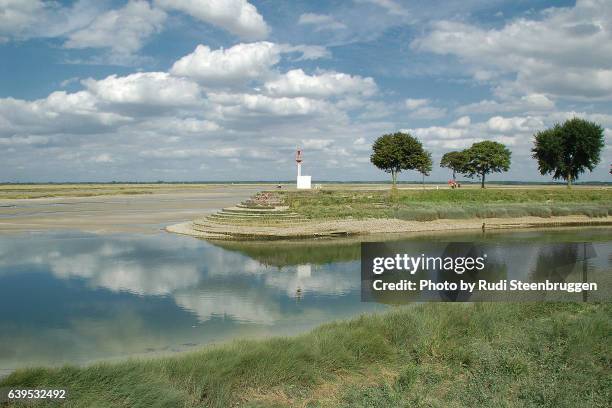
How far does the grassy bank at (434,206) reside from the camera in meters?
38.0

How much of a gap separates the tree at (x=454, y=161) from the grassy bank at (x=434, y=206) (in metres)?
25.1

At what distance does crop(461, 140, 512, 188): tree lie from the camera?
72750 mm

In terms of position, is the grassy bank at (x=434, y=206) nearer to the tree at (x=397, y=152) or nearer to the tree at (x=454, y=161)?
the tree at (x=397, y=152)

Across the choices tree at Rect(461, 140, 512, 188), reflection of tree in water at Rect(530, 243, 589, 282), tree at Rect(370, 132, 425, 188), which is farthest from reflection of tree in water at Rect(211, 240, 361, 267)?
tree at Rect(461, 140, 512, 188)

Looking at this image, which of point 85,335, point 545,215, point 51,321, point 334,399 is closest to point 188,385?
point 334,399

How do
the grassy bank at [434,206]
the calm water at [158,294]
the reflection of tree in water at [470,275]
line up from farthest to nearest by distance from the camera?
1. the grassy bank at [434,206]
2. the reflection of tree in water at [470,275]
3. the calm water at [158,294]

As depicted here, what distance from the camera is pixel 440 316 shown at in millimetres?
11320

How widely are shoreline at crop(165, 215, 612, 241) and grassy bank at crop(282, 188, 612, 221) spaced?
27.7 inches

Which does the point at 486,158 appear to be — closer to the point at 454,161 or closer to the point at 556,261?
the point at 454,161

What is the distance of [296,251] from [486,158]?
55.6 metres

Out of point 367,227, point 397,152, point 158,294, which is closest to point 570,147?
point 397,152

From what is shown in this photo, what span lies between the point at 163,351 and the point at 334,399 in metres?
4.58

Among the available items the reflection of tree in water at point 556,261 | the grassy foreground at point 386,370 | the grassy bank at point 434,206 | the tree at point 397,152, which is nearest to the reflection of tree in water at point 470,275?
the reflection of tree in water at point 556,261

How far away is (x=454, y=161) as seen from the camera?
3469 inches
